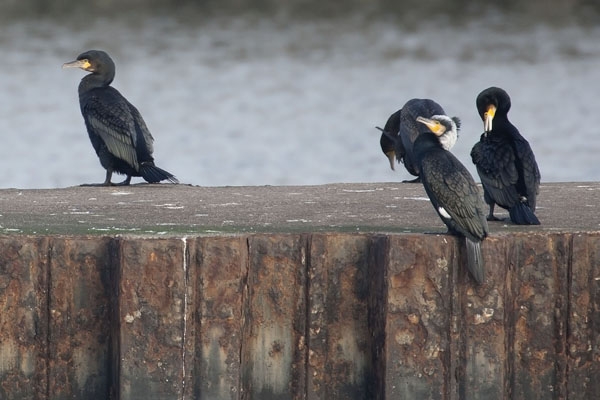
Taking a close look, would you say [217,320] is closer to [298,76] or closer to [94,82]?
[94,82]

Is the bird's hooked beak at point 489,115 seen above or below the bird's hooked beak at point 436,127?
above

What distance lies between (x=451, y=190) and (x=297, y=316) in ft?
3.09

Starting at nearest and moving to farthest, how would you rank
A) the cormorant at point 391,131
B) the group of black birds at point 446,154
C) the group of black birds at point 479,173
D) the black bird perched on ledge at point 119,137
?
the group of black birds at point 479,173, the group of black birds at point 446,154, the black bird perched on ledge at point 119,137, the cormorant at point 391,131

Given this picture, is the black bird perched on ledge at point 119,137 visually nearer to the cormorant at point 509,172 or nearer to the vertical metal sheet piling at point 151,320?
A: the cormorant at point 509,172

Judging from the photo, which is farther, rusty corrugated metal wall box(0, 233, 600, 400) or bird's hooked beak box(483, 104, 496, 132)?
bird's hooked beak box(483, 104, 496, 132)

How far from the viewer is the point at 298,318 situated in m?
6.44

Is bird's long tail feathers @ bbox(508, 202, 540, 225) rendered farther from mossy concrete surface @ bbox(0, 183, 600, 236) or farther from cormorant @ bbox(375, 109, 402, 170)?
cormorant @ bbox(375, 109, 402, 170)

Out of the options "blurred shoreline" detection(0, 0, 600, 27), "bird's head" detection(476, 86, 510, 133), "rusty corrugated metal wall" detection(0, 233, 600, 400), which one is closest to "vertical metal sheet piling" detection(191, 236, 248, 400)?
"rusty corrugated metal wall" detection(0, 233, 600, 400)

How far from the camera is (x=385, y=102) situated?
22016mm

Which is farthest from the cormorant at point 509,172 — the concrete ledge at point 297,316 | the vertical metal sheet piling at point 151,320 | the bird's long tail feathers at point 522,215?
the vertical metal sheet piling at point 151,320

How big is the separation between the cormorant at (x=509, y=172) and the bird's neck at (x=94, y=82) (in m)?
3.50

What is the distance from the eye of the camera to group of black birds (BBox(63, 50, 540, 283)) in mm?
6461

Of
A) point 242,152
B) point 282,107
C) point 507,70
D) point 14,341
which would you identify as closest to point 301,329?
point 14,341

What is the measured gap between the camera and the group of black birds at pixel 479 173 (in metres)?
6.34
